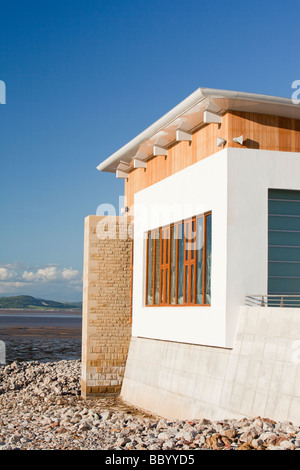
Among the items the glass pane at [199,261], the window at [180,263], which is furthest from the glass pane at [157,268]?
the glass pane at [199,261]

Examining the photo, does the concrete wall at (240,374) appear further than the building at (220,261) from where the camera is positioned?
No

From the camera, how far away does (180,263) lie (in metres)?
19.0

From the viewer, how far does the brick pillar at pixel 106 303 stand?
22.7 m

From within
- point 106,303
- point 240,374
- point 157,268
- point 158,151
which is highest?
point 158,151

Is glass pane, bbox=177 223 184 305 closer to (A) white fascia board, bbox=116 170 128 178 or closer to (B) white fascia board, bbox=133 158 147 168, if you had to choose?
(B) white fascia board, bbox=133 158 147 168

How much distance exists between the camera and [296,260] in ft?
55.1

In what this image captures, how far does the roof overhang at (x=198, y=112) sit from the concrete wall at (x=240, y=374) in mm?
4846

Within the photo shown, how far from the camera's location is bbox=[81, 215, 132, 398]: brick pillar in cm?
2266

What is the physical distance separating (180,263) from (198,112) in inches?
170

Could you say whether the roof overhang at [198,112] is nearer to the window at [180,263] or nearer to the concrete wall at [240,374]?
the window at [180,263]

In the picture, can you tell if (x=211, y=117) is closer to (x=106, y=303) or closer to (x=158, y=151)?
(x=158, y=151)

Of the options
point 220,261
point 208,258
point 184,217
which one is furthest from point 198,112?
point 220,261
